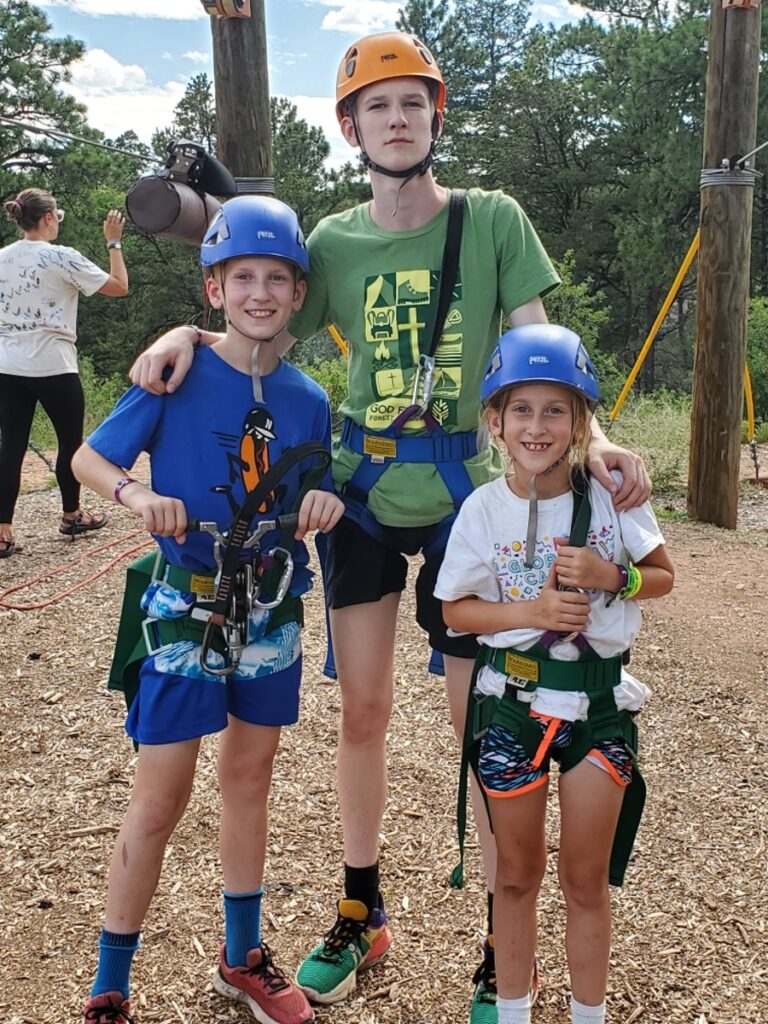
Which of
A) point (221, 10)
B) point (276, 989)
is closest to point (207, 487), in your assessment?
point (276, 989)

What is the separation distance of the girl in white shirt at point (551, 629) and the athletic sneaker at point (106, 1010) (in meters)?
0.84

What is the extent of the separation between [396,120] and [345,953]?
201 cm

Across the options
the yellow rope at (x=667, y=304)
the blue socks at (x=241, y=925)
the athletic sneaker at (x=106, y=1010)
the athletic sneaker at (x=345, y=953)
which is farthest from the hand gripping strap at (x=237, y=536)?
the yellow rope at (x=667, y=304)

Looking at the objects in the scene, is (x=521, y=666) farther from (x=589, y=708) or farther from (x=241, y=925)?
(x=241, y=925)

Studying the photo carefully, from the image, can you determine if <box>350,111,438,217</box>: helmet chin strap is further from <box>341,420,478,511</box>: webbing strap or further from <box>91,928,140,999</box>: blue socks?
<box>91,928,140,999</box>: blue socks

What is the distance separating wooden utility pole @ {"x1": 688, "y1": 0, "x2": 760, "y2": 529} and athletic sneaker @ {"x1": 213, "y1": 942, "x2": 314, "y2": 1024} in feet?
17.9

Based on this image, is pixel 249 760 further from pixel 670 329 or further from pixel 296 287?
pixel 670 329

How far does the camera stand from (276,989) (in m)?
2.30

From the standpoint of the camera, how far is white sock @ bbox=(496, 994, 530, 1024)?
204 cm

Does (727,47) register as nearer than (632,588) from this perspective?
No

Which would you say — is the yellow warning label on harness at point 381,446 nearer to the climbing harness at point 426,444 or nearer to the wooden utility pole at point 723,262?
the climbing harness at point 426,444

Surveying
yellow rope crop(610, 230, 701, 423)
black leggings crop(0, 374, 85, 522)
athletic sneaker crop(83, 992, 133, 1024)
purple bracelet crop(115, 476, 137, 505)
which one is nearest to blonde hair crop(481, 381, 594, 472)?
purple bracelet crop(115, 476, 137, 505)

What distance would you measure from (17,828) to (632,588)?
230cm

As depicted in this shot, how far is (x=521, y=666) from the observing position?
194cm
